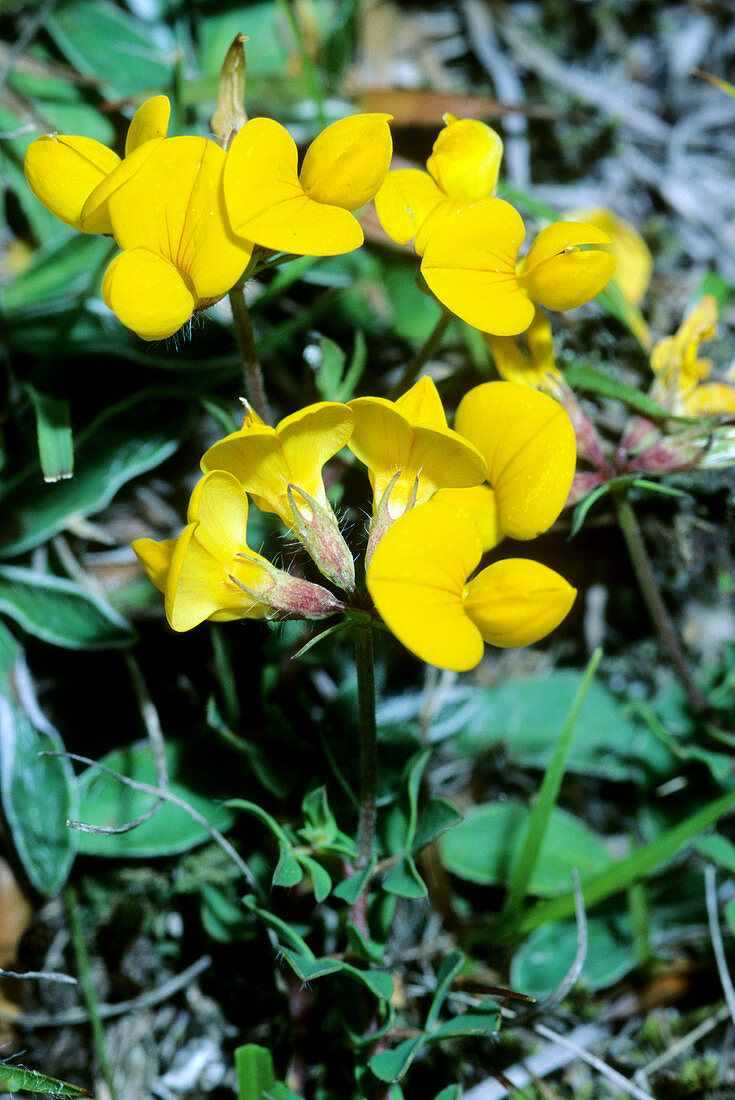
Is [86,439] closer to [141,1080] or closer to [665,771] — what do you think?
[141,1080]

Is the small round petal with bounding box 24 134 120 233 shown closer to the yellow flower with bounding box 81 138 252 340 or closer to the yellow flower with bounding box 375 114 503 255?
the yellow flower with bounding box 81 138 252 340

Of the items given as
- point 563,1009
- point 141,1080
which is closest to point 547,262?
point 563,1009

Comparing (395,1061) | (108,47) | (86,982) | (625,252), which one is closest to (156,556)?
(395,1061)

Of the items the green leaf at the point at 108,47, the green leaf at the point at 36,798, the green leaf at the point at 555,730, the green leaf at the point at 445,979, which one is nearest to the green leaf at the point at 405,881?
the green leaf at the point at 445,979

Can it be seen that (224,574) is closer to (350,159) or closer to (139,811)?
(350,159)

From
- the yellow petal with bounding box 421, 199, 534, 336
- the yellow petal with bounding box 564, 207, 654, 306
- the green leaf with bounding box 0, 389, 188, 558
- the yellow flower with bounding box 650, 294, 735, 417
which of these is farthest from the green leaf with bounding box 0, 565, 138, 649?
the yellow petal with bounding box 564, 207, 654, 306
